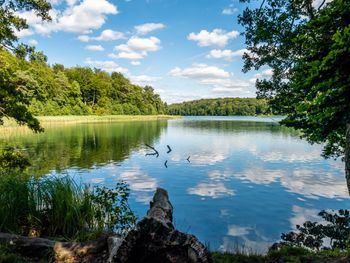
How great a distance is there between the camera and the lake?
38.5 ft

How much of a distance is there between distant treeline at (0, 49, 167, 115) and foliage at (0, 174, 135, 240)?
69247 millimetres

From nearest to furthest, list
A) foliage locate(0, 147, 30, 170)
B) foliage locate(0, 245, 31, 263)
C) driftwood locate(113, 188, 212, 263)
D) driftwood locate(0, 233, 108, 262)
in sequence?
driftwood locate(113, 188, 212, 263) → foliage locate(0, 245, 31, 263) → driftwood locate(0, 233, 108, 262) → foliage locate(0, 147, 30, 170)

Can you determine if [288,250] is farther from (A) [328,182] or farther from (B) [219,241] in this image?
(A) [328,182]

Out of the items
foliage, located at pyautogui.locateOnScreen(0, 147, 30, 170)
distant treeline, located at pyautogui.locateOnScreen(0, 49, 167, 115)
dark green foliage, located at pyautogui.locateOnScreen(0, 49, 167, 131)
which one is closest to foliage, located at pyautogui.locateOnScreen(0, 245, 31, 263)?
foliage, located at pyautogui.locateOnScreen(0, 147, 30, 170)

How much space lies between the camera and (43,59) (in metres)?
12.4

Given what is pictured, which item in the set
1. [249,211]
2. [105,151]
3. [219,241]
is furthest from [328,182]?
[105,151]

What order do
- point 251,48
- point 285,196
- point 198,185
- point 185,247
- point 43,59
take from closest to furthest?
point 185,247 < point 251,48 < point 43,59 < point 285,196 < point 198,185

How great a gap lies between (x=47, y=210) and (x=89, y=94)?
110010 mm

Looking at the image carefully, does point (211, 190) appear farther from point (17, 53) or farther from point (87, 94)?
point (87, 94)

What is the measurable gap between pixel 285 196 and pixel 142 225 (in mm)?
13601

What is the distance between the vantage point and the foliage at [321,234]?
8.90m

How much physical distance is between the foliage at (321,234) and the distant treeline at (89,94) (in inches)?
2803

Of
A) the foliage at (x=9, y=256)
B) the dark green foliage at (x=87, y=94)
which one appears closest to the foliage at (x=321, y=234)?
the foliage at (x=9, y=256)

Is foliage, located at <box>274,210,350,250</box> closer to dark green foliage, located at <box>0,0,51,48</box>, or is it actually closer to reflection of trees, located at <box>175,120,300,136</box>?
dark green foliage, located at <box>0,0,51,48</box>
